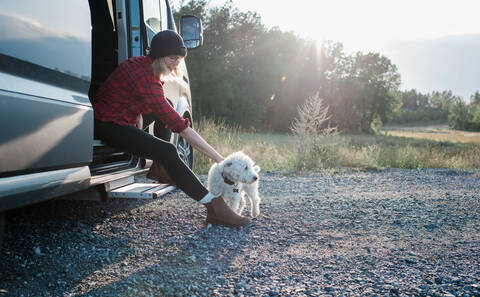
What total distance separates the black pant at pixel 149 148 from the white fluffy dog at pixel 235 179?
31 centimetres

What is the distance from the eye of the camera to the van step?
2.83 meters

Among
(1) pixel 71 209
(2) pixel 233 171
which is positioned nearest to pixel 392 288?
(2) pixel 233 171

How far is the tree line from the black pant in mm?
20845

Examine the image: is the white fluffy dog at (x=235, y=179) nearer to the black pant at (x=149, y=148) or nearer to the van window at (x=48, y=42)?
the black pant at (x=149, y=148)

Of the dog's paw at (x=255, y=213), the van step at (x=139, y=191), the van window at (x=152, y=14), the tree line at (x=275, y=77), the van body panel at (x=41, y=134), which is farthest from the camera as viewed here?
the tree line at (x=275, y=77)

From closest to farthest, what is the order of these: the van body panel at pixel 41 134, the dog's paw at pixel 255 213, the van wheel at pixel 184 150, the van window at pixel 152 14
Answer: the van body panel at pixel 41 134
the dog's paw at pixel 255 213
the van window at pixel 152 14
the van wheel at pixel 184 150

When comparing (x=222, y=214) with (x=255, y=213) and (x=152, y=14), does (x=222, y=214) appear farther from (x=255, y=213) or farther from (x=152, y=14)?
(x=152, y=14)

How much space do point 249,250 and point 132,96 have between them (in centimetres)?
171

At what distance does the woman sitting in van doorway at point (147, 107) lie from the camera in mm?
2984

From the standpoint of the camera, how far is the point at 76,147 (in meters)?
2.30

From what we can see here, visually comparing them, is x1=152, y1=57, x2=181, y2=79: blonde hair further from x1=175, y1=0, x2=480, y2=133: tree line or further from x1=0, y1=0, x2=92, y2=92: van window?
x1=175, y1=0, x2=480, y2=133: tree line

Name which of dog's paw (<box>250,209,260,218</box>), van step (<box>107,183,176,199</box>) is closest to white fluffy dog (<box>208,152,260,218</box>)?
dog's paw (<box>250,209,260,218</box>)

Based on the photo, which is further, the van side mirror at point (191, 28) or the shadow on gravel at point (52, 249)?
the van side mirror at point (191, 28)

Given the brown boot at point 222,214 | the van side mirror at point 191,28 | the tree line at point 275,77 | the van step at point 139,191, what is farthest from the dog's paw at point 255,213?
the tree line at point 275,77
